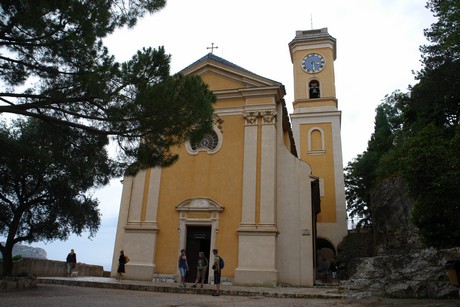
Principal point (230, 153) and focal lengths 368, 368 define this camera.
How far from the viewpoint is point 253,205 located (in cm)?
1630

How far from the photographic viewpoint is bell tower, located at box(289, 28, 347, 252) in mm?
27172

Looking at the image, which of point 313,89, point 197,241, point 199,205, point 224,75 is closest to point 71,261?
point 197,241

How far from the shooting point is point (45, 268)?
16.0m

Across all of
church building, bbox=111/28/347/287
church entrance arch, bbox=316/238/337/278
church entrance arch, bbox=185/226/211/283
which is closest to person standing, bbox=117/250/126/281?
church building, bbox=111/28/347/287

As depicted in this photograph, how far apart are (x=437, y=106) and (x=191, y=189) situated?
11.8 meters

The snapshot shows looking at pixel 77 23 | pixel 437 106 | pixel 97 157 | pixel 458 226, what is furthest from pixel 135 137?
pixel 437 106

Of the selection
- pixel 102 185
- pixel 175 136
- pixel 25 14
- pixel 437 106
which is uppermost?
pixel 437 106

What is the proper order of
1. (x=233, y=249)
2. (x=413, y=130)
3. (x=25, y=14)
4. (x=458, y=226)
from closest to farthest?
(x=25, y=14), (x=458, y=226), (x=233, y=249), (x=413, y=130)

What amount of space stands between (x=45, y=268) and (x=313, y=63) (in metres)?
24.5

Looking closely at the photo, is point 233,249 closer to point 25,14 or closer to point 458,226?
point 458,226

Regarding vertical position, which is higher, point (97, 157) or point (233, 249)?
point (97, 157)

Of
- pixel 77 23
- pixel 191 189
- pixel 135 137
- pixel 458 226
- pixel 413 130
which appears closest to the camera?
pixel 77 23

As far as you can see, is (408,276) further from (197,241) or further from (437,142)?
(197,241)

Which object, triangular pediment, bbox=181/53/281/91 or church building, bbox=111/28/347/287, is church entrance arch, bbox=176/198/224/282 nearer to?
church building, bbox=111/28/347/287
